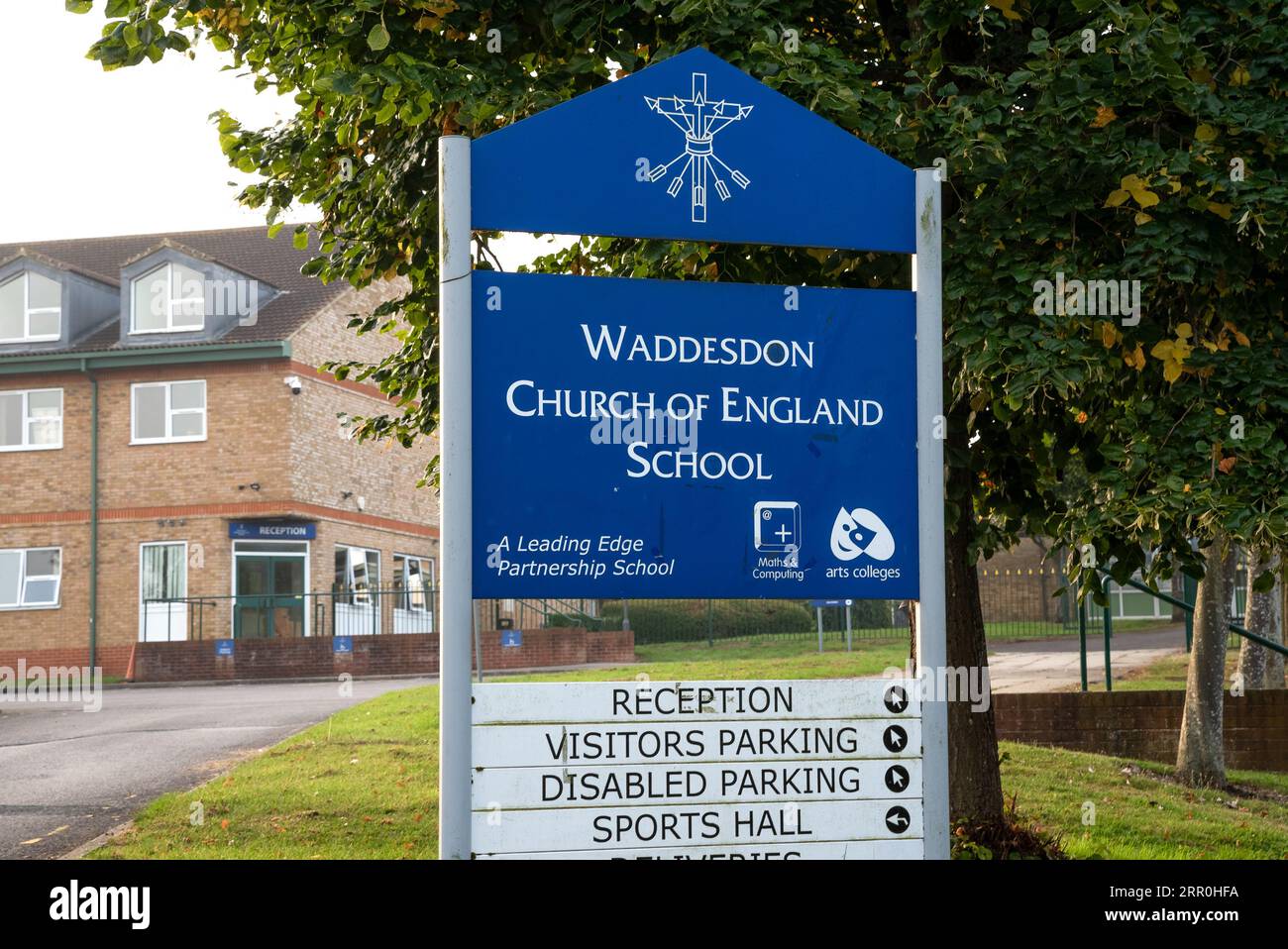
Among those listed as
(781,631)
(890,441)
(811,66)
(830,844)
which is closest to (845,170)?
(890,441)

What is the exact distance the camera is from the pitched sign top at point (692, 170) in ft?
16.2

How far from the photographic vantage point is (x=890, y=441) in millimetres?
5125

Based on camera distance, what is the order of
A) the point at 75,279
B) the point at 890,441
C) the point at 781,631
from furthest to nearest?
the point at 75,279
the point at 781,631
the point at 890,441

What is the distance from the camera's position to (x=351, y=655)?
2947 centimetres

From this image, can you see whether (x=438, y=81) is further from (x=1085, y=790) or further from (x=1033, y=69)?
(x=1085, y=790)

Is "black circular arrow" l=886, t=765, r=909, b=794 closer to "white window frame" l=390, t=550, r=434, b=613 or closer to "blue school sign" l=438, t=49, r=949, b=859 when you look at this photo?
"blue school sign" l=438, t=49, r=949, b=859

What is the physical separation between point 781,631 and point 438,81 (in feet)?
82.8

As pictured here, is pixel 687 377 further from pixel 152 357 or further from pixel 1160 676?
pixel 152 357

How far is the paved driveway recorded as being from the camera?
35.3 ft

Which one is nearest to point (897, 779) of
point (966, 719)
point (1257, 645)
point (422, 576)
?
point (966, 719)

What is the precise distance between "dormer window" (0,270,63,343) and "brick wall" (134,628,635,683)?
9.79 metres

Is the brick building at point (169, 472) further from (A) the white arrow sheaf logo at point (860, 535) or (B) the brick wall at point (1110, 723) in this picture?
(A) the white arrow sheaf logo at point (860, 535)

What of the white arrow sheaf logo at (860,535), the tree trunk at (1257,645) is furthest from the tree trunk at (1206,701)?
the white arrow sheaf logo at (860,535)

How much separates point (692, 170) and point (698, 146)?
0.10 m
